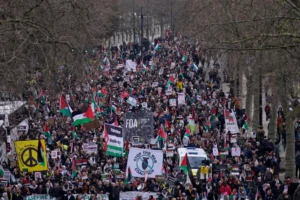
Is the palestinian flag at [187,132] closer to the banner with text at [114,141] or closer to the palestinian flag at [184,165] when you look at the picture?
the palestinian flag at [184,165]

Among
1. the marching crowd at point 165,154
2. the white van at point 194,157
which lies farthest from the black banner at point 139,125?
the white van at point 194,157

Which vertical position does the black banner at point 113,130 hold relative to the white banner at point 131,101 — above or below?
below

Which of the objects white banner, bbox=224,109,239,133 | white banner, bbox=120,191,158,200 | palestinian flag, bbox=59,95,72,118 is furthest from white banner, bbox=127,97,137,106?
white banner, bbox=120,191,158,200

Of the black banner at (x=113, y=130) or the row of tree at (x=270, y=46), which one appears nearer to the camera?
the row of tree at (x=270, y=46)

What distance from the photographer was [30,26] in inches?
671

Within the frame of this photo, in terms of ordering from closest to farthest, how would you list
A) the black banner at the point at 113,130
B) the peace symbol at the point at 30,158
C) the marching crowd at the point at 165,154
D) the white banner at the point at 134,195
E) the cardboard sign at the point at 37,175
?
the white banner at the point at 134,195, the marching crowd at the point at 165,154, the peace symbol at the point at 30,158, the cardboard sign at the point at 37,175, the black banner at the point at 113,130

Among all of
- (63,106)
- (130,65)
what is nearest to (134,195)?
(63,106)

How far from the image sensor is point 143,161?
24.0 m

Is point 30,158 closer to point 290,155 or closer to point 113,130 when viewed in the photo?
point 113,130

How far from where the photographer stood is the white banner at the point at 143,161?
2403 cm

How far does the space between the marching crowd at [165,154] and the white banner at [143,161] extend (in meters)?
0.31

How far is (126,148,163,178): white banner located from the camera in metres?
24.0

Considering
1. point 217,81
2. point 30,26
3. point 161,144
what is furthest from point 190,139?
point 217,81

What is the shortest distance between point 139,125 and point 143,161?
5313 millimetres
